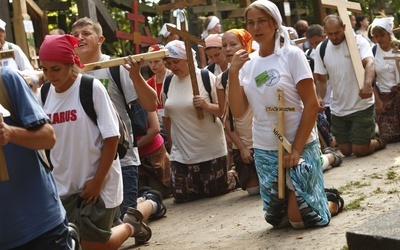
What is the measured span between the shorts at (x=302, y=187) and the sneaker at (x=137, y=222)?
107 cm

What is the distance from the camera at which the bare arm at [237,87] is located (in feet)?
24.1

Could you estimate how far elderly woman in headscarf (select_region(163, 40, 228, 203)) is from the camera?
1051 centimetres

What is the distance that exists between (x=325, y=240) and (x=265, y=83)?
1359 mm

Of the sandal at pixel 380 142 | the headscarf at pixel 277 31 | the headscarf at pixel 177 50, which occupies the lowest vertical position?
the sandal at pixel 380 142

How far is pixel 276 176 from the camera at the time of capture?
→ 7410 millimetres

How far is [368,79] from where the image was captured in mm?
11984

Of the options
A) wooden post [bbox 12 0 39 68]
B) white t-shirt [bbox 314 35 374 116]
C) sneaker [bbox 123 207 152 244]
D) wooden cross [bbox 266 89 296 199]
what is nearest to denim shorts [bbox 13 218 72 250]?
sneaker [bbox 123 207 152 244]

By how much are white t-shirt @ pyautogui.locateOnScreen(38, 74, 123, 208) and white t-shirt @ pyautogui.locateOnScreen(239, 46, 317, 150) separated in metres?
1.49

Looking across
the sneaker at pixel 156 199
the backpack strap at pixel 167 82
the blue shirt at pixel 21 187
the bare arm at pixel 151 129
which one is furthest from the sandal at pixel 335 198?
the blue shirt at pixel 21 187

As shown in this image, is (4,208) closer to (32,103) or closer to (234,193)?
(32,103)

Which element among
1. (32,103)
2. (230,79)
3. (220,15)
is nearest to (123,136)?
(230,79)

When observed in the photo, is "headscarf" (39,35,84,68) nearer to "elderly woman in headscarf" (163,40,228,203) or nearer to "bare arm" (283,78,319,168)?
"bare arm" (283,78,319,168)

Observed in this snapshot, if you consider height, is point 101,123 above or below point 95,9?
below

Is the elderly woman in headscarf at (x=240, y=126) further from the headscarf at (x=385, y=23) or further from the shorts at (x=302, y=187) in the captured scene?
the headscarf at (x=385, y=23)
